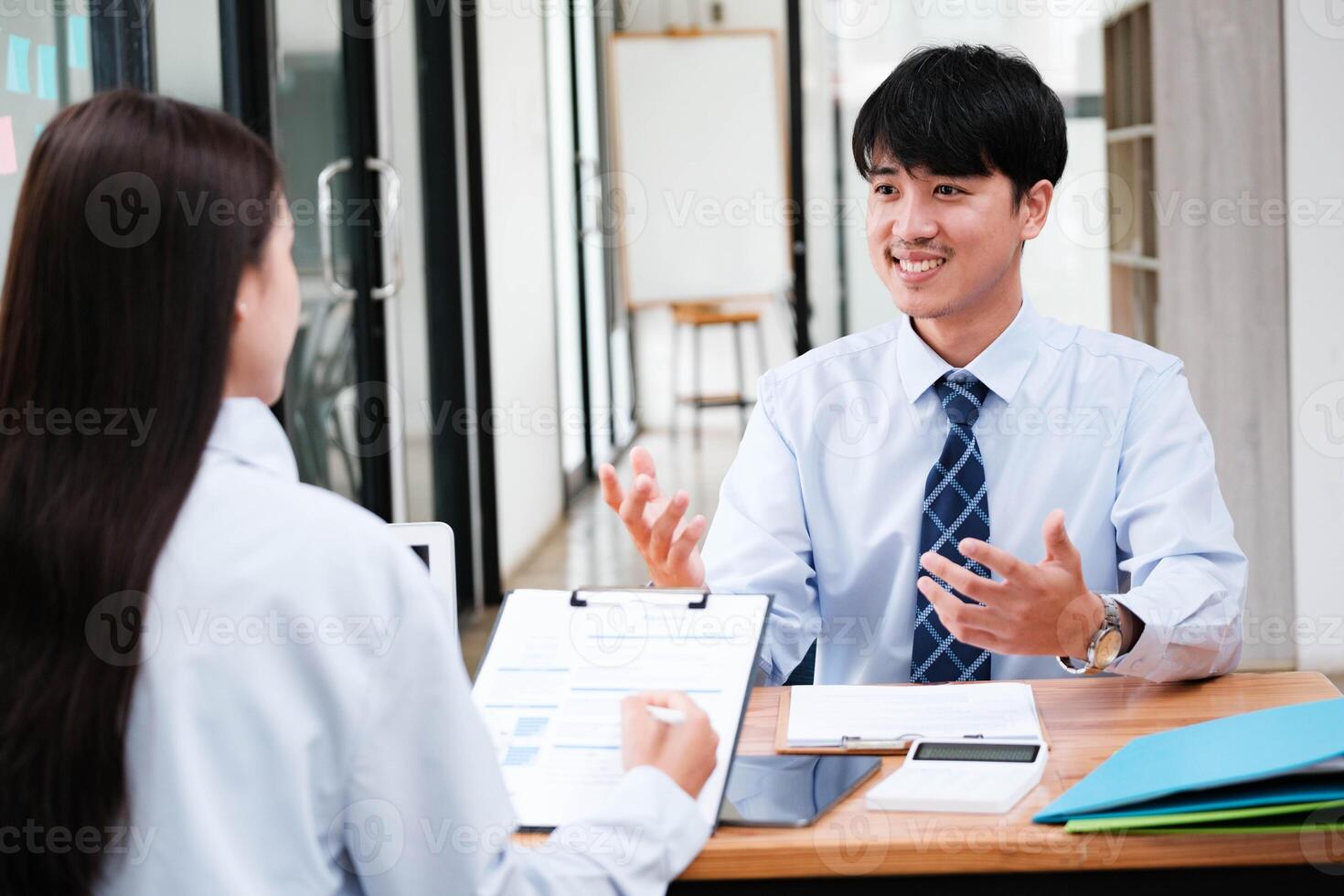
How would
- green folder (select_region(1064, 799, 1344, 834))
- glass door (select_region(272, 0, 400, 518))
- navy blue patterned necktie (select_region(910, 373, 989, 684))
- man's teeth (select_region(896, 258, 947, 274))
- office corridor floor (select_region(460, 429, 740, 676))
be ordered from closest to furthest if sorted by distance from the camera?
green folder (select_region(1064, 799, 1344, 834)) < navy blue patterned necktie (select_region(910, 373, 989, 684)) < man's teeth (select_region(896, 258, 947, 274)) < glass door (select_region(272, 0, 400, 518)) < office corridor floor (select_region(460, 429, 740, 676))

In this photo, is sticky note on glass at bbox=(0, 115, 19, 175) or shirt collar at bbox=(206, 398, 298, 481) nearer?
shirt collar at bbox=(206, 398, 298, 481)

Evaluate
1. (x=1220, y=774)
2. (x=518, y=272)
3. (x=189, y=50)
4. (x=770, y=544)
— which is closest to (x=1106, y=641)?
(x=1220, y=774)

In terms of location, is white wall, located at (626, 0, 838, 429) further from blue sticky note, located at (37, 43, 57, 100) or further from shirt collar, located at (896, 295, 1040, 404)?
shirt collar, located at (896, 295, 1040, 404)

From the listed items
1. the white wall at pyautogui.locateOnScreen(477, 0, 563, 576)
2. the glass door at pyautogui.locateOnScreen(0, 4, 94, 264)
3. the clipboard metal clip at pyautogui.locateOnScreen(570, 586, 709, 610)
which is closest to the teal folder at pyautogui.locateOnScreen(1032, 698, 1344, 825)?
the clipboard metal clip at pyautogui.locateOnScreen(570, 586, 709, 610)

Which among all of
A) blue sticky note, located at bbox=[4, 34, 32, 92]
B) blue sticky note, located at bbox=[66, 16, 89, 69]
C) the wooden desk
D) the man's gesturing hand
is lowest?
the wooden desk

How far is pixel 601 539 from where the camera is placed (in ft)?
18.6

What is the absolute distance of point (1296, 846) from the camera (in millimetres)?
1050

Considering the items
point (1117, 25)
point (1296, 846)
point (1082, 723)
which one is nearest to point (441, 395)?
point (1117, 25)

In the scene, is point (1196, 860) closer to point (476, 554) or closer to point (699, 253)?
point (476, 554)

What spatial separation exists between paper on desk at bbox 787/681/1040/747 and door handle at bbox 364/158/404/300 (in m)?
2.44

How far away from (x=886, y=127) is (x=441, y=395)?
2.95m

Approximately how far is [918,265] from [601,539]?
3998mm

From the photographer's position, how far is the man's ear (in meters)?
1.82

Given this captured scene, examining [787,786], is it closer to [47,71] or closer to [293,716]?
[293,716]
